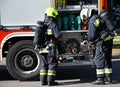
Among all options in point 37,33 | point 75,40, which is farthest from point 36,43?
point 75,40

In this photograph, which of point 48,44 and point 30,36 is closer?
point 48,44

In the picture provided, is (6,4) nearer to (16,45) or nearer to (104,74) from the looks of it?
(16,45)

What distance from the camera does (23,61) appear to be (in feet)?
35.2

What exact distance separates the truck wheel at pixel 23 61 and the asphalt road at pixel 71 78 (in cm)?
20

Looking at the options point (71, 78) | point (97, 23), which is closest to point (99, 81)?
point (71, 78)

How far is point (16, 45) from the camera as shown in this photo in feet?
35.0

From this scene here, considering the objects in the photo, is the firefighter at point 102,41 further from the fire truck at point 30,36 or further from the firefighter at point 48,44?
the firefighter at point 48,44

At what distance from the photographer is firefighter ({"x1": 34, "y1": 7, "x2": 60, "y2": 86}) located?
33.3ft

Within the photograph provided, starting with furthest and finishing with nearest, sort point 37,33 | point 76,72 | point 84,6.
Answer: point 76,72, point 84,6, point 37,33

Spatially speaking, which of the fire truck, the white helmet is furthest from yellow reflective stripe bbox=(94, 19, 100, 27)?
the fire truck

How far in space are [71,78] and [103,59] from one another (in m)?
1.32

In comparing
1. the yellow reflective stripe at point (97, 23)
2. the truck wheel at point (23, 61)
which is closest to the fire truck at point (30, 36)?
the truck wheel at point (23, 61)

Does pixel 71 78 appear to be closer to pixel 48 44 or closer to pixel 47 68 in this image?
pixel 47 68

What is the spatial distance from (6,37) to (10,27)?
26 centimetres
